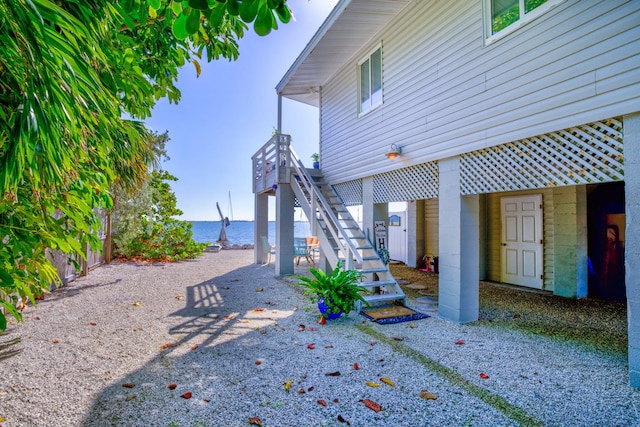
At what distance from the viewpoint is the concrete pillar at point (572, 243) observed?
6406mm

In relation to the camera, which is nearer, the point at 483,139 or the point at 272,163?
the point at 483,139

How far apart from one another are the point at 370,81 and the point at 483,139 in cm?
334

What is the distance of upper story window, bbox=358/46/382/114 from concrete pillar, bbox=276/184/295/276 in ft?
9.93

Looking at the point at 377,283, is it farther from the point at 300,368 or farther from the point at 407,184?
the point at 300,368

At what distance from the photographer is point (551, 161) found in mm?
3703

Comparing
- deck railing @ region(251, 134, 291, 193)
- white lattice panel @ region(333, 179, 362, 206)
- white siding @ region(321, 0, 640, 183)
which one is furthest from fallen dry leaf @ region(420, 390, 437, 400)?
deck railing @ region(251, 134, 291, 193)

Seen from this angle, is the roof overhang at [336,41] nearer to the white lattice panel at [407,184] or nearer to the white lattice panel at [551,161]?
the white lattice panel at [407,184]

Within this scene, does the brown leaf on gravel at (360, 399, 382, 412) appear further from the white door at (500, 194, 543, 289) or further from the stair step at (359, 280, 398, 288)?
the white door at (500, 194, 543, 289)

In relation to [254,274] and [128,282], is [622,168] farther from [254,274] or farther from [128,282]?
[128,282]

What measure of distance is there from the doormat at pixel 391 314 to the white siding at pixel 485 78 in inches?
101

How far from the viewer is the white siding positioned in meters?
3.12

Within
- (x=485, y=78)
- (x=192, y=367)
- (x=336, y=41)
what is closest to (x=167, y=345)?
(x=192, y=367)

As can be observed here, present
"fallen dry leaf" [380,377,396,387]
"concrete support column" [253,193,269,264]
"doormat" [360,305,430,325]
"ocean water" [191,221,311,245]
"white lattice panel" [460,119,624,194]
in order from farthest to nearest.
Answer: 1. "ocean water" [191,221,311,245]
2. "concrete support column" [253,193,269,264]
3. "doormat" [360,305,430,325]
4. "white lattice panel" [460,119,624,194]
5. "fallen dry leaf" [380,377,396,387]

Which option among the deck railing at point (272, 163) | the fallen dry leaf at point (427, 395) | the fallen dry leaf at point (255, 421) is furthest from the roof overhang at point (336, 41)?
the fallen dry leaf at point (255, 421)
